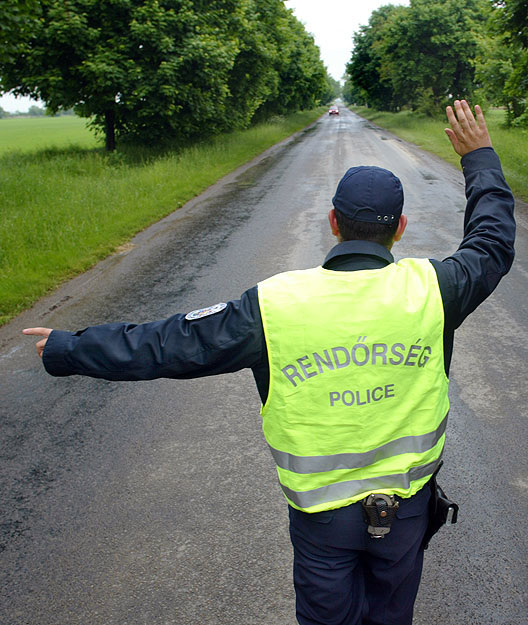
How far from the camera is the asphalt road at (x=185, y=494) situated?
288cm

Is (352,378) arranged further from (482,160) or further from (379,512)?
(482,160)

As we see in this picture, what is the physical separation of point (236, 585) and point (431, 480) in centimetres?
134

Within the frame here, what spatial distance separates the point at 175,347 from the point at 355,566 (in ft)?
3.02

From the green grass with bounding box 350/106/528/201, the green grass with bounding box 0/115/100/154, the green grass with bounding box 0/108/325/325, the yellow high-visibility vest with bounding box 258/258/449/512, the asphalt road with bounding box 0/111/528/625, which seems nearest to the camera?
the yellow high-visibility vest with bounding box 258/258/449/512

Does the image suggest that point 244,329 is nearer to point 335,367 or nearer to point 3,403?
point 335,367

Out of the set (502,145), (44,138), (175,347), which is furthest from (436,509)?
(44,138)

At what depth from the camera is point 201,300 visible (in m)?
7.24

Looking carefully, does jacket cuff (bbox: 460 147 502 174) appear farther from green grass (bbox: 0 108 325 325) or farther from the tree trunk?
the tree trunk

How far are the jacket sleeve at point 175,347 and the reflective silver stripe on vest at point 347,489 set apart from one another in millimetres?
439

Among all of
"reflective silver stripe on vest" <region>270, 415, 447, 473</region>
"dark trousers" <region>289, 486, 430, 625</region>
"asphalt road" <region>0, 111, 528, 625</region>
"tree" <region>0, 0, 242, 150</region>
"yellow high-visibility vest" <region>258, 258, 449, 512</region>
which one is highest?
"tree" <region>0, 0, 242, 150</region>

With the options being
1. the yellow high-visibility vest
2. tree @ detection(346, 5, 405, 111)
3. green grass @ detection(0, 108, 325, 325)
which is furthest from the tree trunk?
tree @ detection(346, 5, 405, 111)

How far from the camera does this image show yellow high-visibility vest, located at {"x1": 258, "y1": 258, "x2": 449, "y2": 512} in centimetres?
179

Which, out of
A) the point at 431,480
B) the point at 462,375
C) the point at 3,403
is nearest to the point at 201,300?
the point at 3,403

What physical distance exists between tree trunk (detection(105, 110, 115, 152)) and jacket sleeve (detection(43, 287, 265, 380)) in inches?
813
